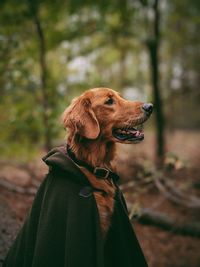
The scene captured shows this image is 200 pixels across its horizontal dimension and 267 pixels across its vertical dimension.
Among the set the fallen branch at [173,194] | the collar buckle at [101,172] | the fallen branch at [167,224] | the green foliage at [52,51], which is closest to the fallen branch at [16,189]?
the green foliage at [52,51]

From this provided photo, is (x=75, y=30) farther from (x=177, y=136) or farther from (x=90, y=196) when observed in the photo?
(x=177, y=136)

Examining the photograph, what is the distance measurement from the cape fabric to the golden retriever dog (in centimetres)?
15

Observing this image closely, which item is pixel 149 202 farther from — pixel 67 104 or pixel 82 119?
pixel 82 119

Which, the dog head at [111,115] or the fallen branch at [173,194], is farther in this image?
the fallen branch at [173,194]

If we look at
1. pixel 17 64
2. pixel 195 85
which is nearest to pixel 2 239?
pixel 17 64

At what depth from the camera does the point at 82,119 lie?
370cm

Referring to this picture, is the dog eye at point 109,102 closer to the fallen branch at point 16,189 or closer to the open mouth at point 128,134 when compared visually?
the open mouth at point 128,134

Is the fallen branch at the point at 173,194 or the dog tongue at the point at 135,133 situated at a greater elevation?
the dog tongue at the point at 135,133

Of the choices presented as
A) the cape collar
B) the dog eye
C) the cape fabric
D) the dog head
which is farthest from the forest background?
the dog eye

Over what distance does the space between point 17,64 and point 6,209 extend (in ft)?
9.73

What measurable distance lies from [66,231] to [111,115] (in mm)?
1313

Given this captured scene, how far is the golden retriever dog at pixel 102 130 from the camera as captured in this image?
353 cm

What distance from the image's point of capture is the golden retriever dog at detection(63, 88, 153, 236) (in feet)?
11.6

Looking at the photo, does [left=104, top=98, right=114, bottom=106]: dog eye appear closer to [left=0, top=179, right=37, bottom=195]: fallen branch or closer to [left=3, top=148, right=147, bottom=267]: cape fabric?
[left=3, top=148, right=147, bottom=267]: cape fabric
